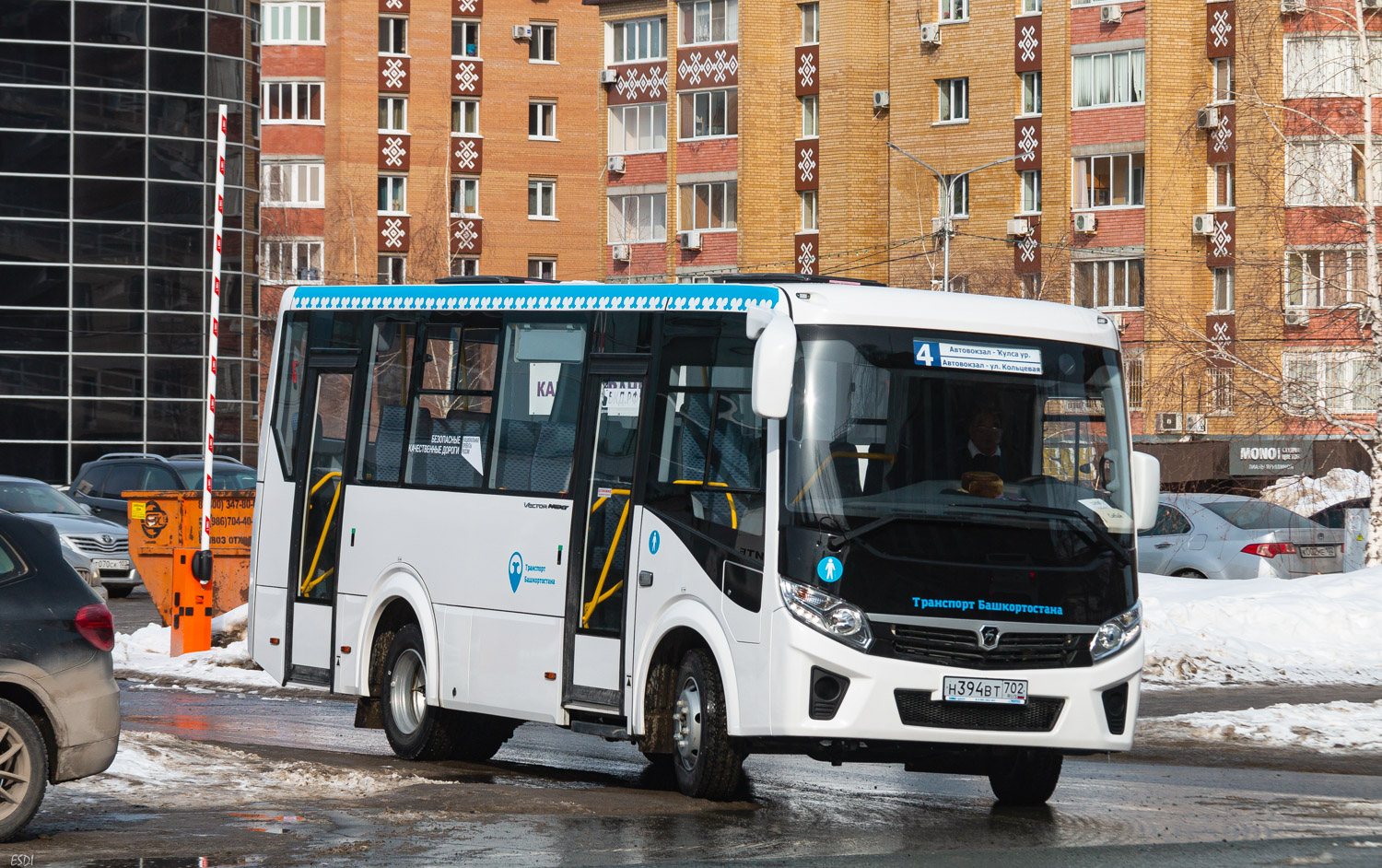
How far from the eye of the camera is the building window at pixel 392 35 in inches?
3182

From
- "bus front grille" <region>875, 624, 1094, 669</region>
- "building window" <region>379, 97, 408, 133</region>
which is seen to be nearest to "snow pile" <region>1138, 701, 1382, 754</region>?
"bus front grille" <region>875, 624, 1094, 669</region>

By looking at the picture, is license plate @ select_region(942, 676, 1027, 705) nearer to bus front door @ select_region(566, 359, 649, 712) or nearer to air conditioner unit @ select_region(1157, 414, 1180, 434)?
bus front door @ select_region(566, 359, 649, 712)

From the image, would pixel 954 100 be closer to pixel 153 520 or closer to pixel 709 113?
pixel 709 113

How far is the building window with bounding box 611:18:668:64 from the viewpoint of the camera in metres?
72.4

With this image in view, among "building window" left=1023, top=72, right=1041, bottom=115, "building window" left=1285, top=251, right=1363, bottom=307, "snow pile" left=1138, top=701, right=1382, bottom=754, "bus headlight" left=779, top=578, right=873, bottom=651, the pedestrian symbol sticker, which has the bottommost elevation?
"snow pile" left=1138, top=701, right=1382, bottom=754

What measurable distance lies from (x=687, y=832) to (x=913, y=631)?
1511mm

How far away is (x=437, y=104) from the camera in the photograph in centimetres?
8138

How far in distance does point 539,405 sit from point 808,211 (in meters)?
56.4

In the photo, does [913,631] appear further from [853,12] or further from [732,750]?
[853,12]

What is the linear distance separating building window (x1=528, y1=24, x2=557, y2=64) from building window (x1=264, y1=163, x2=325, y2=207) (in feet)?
30.8

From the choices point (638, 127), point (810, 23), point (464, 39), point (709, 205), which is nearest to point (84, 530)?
point (709, 205)

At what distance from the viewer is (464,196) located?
8188cm

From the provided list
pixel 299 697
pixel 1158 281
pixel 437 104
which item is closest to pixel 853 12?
pixel 1158 281

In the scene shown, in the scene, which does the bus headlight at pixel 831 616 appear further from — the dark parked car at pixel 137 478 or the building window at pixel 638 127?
the building window at pixel 638 127
